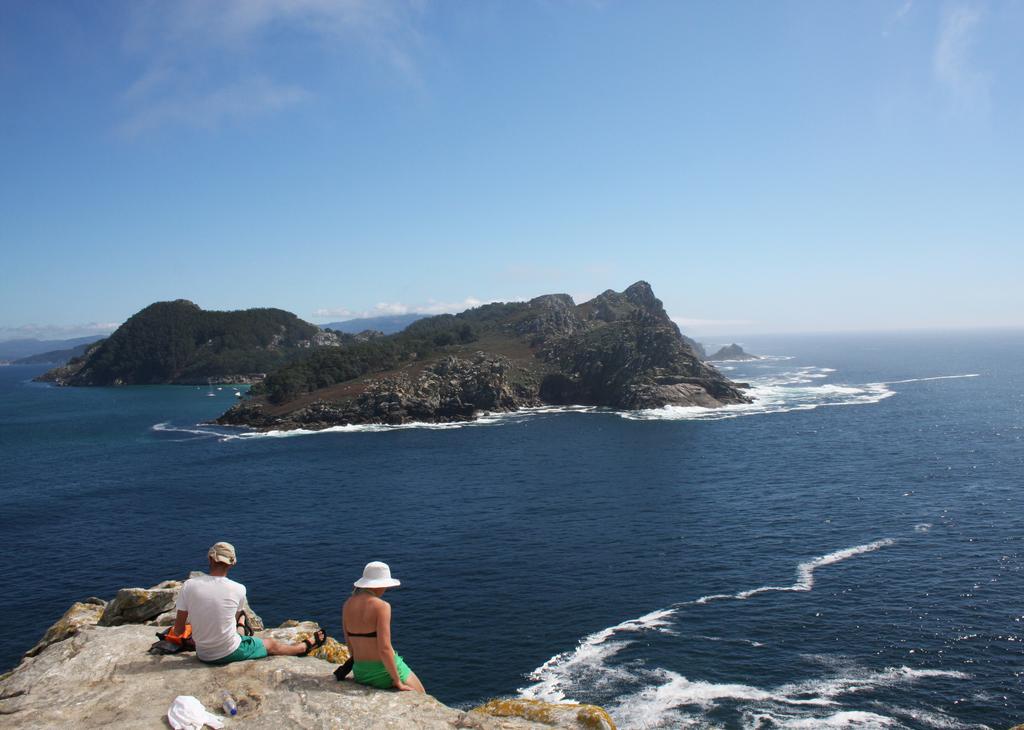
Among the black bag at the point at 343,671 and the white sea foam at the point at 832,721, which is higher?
the black bag at the point at 343,671

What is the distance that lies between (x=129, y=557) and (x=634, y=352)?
11997 centimetres

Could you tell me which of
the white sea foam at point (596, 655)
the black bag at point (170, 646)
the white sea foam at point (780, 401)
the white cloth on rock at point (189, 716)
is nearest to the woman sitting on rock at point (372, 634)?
the white cloth on rock at point (189, 716)

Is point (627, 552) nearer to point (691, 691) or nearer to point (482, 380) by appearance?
point (691, 691)

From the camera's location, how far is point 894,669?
31578 mm

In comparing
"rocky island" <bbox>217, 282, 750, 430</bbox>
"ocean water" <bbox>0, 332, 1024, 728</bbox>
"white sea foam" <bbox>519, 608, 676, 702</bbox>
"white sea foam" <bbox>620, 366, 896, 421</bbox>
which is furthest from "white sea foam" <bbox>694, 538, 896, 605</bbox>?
"rocky island" <bbox>217, 282, 750, 430</bbox>

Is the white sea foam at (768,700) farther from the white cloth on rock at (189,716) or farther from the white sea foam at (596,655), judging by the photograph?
the white cloth on rock at (189,716)

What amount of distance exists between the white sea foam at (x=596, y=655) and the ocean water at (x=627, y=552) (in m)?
0.15

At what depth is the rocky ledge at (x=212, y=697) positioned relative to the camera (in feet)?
41.9

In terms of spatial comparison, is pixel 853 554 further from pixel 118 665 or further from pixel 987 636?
pixel 118 665

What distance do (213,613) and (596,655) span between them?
2453 cm

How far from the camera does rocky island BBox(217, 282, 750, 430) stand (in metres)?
135

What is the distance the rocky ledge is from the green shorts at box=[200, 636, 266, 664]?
0.55 ft

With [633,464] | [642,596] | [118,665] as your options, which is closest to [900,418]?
[633,464]

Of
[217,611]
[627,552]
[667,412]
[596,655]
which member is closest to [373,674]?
[217,611]
